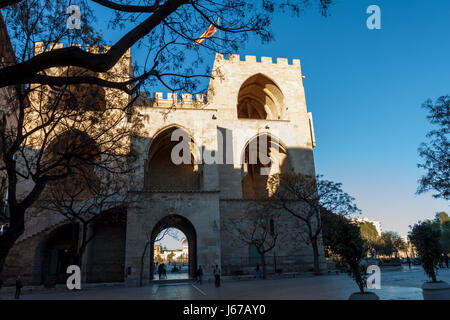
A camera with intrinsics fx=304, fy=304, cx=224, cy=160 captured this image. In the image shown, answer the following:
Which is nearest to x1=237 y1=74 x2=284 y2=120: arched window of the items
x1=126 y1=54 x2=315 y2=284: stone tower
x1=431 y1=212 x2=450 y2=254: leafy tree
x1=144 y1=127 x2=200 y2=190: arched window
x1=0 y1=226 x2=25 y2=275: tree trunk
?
x1=126 y1=54 x2=315 y2=284: stone tower

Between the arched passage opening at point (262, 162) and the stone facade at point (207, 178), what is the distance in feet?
0.36

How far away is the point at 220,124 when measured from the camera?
88.9ft

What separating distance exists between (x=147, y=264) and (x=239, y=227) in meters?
7.58

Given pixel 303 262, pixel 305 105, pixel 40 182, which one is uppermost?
pixel 305 105

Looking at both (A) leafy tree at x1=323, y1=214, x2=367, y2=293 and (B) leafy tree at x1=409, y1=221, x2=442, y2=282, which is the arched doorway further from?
(B) leafy tree at x1=409, y1=221, x2=442, y2=282

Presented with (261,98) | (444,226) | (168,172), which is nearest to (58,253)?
(168,172)

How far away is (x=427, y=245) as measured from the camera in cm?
1016

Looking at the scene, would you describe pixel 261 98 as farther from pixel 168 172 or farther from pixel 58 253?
pixel 58 253

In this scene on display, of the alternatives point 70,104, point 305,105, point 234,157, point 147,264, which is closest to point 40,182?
point 70,104

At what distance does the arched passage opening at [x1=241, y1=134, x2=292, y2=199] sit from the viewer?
28.4 meters

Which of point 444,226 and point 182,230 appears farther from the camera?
point 444,226

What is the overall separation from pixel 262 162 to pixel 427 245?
2053 centimetres

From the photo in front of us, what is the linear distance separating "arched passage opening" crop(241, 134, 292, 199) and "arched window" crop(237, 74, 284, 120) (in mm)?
3374
